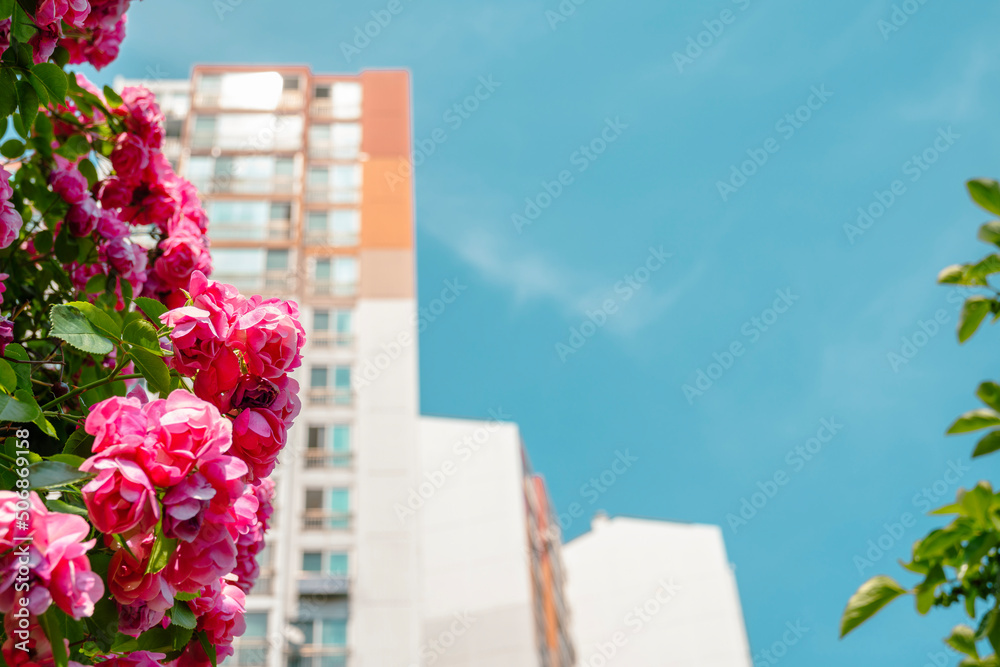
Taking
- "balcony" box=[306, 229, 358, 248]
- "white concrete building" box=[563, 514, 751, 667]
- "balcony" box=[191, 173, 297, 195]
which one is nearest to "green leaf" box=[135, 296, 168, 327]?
"balcony" box=[306, 229, 358, 248]

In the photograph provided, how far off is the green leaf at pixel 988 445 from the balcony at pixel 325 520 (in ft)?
94.7

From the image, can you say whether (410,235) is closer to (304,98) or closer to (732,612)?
(304,98)

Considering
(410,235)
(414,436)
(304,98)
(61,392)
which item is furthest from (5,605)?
(304,98)

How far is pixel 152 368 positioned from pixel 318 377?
3126 centimetres

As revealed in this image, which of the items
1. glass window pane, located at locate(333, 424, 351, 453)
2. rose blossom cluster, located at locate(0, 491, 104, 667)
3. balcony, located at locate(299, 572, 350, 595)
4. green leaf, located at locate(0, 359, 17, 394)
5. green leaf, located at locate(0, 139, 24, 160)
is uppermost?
glass window pane, located at locate(333, 424, 351, 453)

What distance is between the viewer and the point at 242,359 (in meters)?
1.75

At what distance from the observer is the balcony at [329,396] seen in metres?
31.8

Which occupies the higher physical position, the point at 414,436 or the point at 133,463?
the point at 414,436

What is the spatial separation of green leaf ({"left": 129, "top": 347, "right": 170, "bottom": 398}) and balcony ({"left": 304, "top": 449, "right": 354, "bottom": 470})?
2992cm

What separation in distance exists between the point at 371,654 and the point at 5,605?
93.3 feet

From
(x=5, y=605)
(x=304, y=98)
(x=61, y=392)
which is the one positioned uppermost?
(x=304, y=98)

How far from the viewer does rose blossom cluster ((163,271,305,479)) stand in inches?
66.4

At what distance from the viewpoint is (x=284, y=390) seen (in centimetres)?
179

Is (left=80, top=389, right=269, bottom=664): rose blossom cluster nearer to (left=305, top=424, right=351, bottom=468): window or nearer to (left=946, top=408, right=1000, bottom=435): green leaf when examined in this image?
(left=946, top=408, right=1000, bottom=435): green leaf
